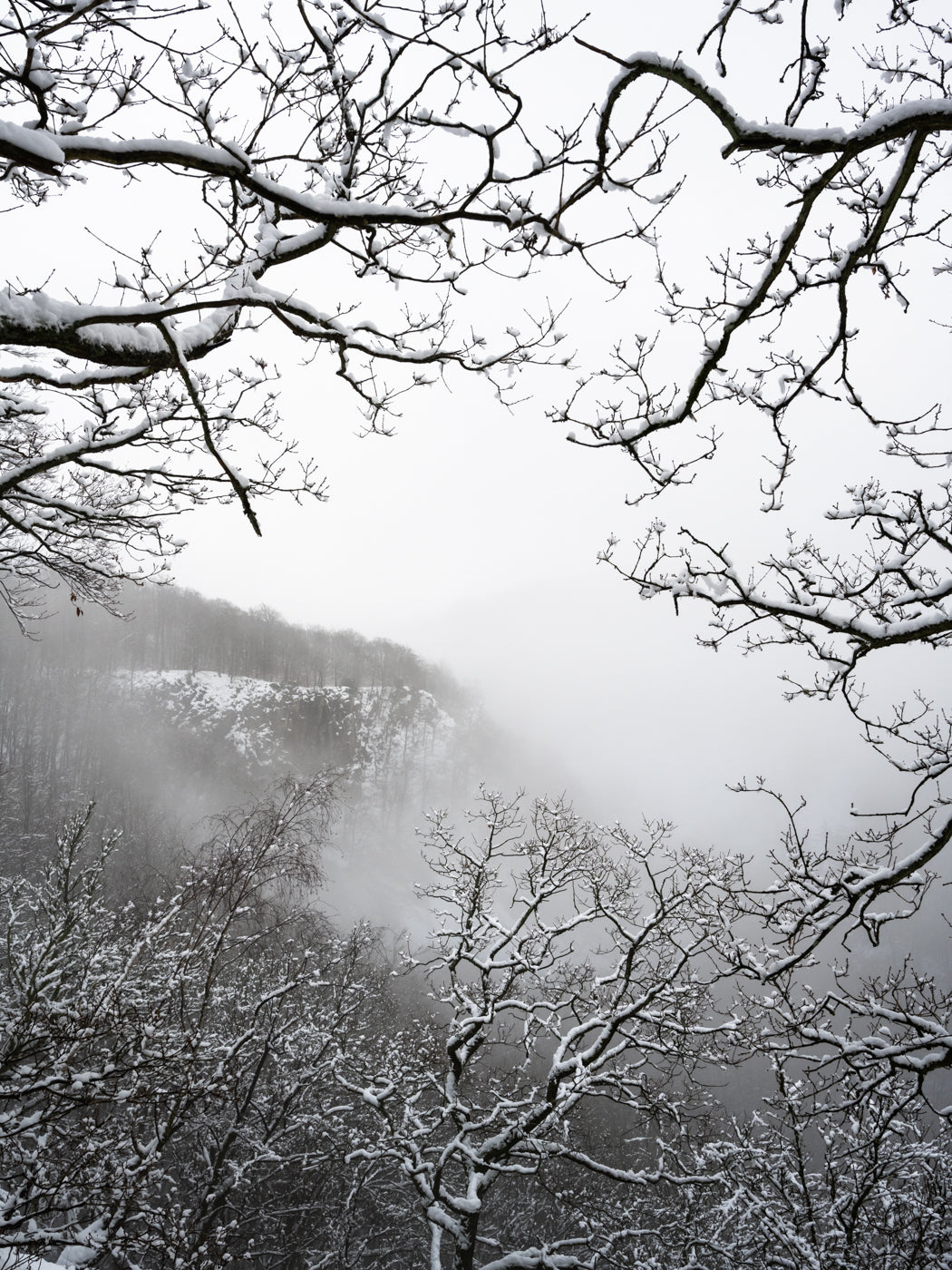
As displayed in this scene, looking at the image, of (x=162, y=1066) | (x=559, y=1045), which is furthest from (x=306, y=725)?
(x=162, y=1066)

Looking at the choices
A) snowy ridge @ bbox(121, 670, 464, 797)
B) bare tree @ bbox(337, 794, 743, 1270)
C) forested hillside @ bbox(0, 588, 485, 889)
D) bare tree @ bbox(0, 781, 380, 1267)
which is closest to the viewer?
bare tree @ bbox(0, 781, 380, 1267)

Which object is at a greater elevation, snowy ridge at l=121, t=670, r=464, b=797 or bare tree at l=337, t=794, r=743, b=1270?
bare tree at l=337, t=794, r=743, b=1270

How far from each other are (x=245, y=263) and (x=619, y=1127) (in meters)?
26.9

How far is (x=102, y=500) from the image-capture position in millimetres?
5098

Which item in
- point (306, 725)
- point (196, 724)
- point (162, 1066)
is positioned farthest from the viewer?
point (306, 725)

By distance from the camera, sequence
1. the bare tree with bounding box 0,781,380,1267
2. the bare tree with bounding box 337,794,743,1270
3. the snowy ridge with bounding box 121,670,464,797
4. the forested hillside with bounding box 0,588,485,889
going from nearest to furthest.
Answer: the bare tree with bounding box 0,781,380,1267 → the bare tree with bounding box 337,794,743,1270 → the forested hillside with bounding box 0,588,485,889 → the snowy ridge with bounding box 121,670,464,797

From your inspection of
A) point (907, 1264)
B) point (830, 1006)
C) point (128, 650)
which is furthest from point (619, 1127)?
point (128, 650)

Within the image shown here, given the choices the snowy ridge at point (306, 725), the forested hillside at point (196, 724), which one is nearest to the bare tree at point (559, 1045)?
the forested hillside at point (196, 724)

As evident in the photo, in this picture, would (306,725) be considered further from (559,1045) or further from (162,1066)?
(162,1066)

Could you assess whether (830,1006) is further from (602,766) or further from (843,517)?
(602,766)

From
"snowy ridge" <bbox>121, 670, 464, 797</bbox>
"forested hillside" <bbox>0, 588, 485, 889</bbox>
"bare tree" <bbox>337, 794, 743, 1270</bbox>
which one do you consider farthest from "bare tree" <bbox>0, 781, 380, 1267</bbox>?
"snowy ridge" <bbox>121, 670, 464, 797</bbox>

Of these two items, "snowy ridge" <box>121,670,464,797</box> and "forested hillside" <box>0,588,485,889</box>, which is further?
"snowy ridge" <box>121,670,464,797</box>

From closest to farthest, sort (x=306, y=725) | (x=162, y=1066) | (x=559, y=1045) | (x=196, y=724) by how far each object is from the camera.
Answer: (x=162, y=1066), (x=559, y=1045), (x=196, y=724), (x=306, y=725)

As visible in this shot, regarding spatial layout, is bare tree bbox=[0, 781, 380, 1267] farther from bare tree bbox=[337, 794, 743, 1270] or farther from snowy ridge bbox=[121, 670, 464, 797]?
snowy ridge bbox=[121, 670, 464, 797]
